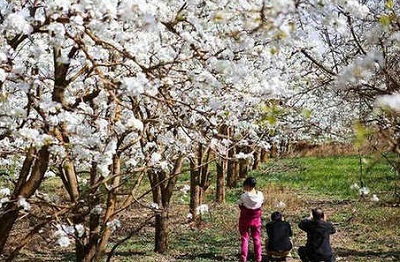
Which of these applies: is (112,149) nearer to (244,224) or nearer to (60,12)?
(60,12)

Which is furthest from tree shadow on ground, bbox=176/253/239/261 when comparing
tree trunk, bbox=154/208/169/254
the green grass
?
the green grass

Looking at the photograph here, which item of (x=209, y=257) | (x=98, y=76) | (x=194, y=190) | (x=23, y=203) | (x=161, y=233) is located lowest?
(x=209, y=257)

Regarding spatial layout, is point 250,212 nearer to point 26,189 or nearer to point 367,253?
point 367,253

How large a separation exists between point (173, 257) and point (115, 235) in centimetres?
360

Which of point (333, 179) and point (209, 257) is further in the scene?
point (333, 179)

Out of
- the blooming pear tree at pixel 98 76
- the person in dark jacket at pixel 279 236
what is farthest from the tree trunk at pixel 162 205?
the blooming pear tree at pixel 98 76

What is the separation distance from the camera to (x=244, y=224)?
10242 millimetres

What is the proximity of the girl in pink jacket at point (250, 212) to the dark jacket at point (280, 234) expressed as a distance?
0.26 metres

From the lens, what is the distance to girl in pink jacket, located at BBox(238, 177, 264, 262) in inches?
391

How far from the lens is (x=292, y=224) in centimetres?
1492

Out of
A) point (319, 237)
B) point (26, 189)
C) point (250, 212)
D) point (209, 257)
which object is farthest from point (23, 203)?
point (209, 257)

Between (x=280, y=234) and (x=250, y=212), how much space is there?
2.08ft

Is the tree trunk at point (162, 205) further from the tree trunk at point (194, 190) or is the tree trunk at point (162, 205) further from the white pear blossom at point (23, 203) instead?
the white pear blossom at point (23, 203)

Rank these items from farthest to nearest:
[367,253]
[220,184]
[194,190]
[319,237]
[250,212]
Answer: [220,184], [194,190], [367,253], [250,212], [319,237]
